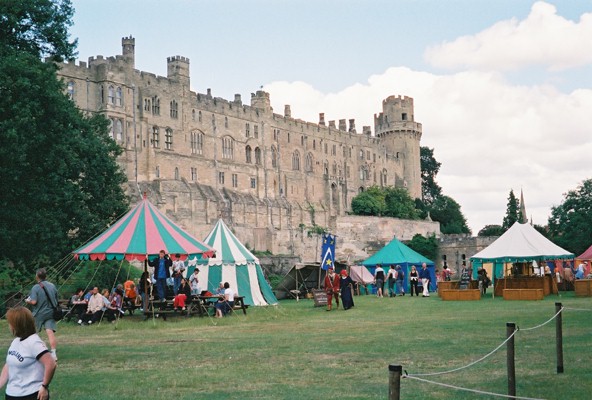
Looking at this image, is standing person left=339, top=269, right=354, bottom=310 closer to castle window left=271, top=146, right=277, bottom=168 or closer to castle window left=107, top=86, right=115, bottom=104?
castle window left=107, top=86, right=115, bottom=104

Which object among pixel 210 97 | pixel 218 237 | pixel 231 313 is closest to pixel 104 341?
pixel 231 313

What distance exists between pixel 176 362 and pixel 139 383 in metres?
2.00

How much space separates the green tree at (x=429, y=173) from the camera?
108 m

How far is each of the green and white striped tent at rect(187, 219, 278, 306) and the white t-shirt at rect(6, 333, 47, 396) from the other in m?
20.9

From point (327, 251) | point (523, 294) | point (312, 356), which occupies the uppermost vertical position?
point (327, 251)

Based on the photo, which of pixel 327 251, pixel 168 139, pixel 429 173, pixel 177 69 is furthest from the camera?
pixel 429 173

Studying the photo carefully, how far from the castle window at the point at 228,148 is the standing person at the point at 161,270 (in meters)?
48.0

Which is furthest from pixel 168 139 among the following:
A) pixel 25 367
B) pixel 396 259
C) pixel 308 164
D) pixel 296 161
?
pixel 25 367

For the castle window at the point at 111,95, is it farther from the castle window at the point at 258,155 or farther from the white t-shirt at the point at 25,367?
the white t-shirt at the point at 25,367

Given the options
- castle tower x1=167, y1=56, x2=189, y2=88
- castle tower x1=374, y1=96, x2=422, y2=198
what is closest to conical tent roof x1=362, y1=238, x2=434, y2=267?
castle tower x1=167, y1=56, x2=189, y2=88

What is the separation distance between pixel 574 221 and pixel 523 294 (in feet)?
110

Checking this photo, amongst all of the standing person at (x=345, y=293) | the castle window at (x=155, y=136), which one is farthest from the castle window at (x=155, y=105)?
the standing person at (x=345, y=293)

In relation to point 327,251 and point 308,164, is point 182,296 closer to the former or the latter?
point 327,251

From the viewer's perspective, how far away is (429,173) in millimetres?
108562
